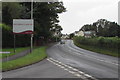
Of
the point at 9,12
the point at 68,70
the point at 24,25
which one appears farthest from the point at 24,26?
the point at 68,70

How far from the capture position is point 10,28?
36719mm

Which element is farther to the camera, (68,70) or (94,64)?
(94,64)

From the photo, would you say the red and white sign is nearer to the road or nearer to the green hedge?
the green hedge

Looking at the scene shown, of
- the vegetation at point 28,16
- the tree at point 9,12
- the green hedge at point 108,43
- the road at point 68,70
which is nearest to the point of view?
the road at point 68,70

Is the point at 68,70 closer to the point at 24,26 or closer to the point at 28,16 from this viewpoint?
the point at 24,26

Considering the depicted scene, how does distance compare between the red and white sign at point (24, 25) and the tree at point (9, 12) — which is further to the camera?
the tree at point (9, 12)

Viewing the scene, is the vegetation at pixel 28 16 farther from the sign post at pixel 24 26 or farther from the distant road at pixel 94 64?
the distant road at pixel 94 64

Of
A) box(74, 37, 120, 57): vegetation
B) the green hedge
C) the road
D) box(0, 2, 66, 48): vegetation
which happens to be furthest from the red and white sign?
the road

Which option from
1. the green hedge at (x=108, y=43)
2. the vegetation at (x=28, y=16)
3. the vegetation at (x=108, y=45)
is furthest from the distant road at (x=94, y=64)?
the vegetation at (x=28, y=16)

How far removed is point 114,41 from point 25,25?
1306cm

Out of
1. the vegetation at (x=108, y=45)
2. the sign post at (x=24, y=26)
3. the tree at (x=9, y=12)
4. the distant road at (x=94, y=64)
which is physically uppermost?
the tree at (x=9, y=12)

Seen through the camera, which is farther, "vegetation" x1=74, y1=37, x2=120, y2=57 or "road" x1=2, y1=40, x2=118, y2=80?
"vegetation" x1=74, y1=37, x2=120, y2=57

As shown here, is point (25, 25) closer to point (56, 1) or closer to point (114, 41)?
point (114, 41)

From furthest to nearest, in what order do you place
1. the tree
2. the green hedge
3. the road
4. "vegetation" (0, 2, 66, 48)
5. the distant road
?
1. the tree
2. "vegetation" (0, 2, 66, 48)
3. the green hedge
4. the distant road
5. the road
